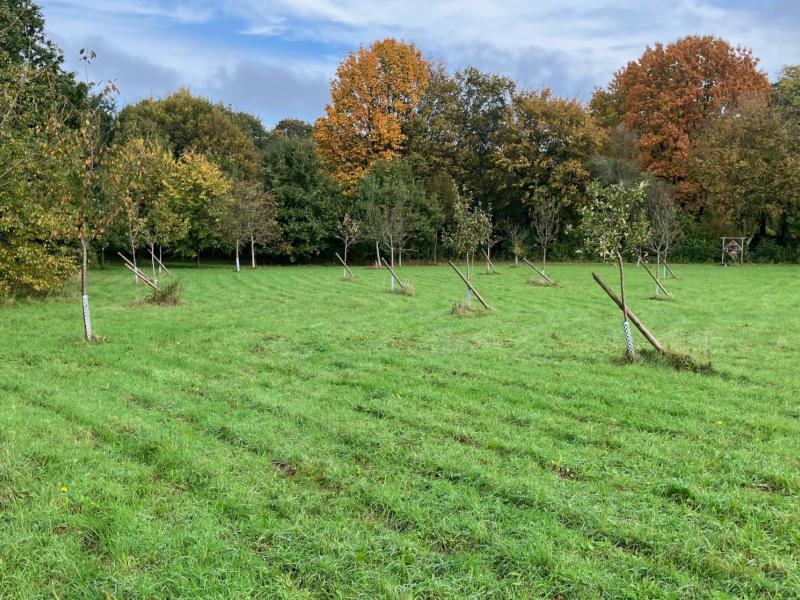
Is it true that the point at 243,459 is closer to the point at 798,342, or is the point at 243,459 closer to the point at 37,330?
the point at 37,330

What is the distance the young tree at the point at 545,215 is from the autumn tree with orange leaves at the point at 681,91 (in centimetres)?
747

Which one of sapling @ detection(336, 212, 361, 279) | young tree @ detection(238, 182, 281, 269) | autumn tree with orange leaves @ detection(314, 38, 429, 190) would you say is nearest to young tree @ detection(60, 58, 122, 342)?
sapling @ detection(336, 212, 361, 279)

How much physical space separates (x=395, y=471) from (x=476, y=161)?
3927cm

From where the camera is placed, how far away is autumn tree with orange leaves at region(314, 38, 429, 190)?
40062 mm

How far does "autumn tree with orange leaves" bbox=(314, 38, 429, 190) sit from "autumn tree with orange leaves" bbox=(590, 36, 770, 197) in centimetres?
1608

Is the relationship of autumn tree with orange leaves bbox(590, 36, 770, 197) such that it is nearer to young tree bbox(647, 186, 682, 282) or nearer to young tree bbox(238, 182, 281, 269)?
young tree bbox(647, 186, 682, 282)

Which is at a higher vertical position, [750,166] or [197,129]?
[197,129]

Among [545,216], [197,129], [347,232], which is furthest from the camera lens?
[197,129]

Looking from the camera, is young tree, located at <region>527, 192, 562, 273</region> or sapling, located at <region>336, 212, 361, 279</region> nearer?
sapling, located at <region>336, 212, 361, 279</region>

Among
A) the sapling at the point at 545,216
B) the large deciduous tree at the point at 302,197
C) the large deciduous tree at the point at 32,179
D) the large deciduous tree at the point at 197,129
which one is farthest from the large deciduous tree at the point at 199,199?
the sapling at the point at 545,216

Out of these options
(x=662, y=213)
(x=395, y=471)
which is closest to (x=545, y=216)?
(x=662, y=213)

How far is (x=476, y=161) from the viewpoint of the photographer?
41.7 meters

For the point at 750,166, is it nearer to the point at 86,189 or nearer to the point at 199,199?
the point at 199,199

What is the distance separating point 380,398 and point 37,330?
8.67 meters
